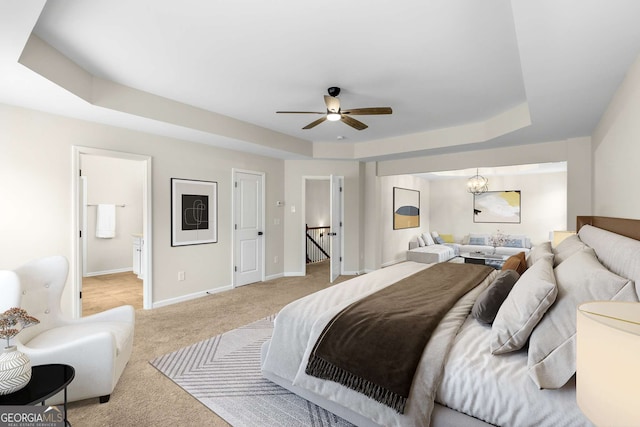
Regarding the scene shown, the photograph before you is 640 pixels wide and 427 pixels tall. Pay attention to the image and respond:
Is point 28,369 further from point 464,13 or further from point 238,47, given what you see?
point 464,13

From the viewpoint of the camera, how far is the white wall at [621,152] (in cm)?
213

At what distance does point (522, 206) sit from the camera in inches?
327

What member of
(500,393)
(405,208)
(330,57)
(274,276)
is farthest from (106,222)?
(500,393)

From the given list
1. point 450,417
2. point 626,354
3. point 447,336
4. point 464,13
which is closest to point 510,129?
point 464,13

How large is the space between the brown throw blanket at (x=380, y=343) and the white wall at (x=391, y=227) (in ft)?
15.5

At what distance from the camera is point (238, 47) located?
2.56 metres

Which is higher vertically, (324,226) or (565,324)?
(324,226)

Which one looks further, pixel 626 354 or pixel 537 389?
pixel 537 389

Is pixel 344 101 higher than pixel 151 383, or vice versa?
pixel 344 101

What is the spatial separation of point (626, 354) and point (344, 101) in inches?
138

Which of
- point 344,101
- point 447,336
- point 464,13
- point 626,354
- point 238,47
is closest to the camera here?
point 626,354

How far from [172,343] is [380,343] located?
2337 millimetres

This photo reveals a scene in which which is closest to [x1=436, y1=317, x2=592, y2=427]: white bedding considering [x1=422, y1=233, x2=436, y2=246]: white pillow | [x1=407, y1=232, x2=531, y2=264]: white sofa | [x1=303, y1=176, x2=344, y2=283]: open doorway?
[x1=303, y1=176, x2=344, y2=283]: open doorway

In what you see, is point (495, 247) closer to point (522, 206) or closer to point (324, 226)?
point (522, 206)
